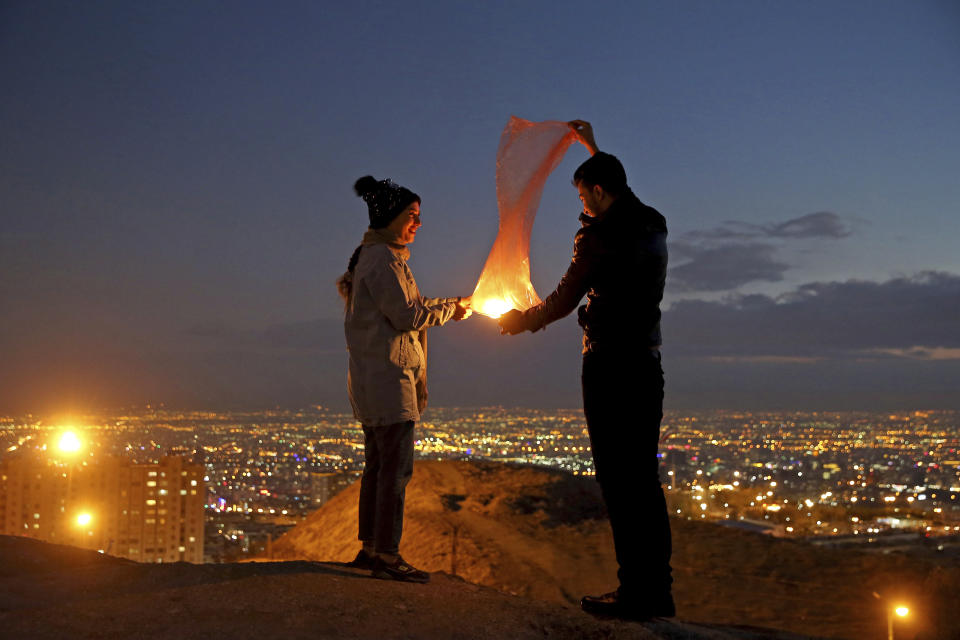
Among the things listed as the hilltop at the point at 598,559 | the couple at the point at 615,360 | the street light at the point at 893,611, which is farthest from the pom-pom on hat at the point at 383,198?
the street light at the point at 893,611

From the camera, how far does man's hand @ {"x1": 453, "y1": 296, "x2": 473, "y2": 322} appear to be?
16.1 feet

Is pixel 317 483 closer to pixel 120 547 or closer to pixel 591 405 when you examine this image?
pixel 120 547

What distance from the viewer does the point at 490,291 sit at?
4969 millimetres

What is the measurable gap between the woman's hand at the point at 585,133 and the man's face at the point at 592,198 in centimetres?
84

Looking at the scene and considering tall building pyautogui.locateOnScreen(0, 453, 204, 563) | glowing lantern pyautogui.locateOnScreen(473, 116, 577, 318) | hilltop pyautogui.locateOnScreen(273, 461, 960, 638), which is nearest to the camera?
glowing lantern pyautogui.locateOnScreen(473, 116, 577, 318)

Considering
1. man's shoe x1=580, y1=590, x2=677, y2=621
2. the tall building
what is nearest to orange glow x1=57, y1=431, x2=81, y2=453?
the tall building

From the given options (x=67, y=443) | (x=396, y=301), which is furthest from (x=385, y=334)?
(x=67, y=443)

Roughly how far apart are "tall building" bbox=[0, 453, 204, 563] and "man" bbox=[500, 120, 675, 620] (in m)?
8.11

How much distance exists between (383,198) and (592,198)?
4.23 feet

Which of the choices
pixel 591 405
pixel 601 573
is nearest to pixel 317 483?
pixel 601 573

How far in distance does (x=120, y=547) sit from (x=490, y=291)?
28.0 feet

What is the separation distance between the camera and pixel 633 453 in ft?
13.1

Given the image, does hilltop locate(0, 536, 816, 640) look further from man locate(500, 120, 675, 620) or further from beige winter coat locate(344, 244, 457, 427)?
beige winter coat locate(344, 244, 457, 427)

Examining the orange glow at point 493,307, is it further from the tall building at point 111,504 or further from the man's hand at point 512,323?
the tall building at point 111,504
